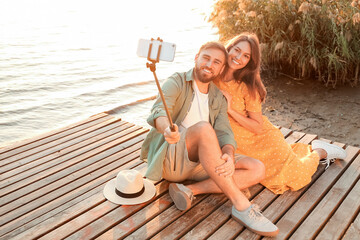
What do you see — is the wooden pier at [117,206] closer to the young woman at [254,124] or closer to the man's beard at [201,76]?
the young woman at [254,124]

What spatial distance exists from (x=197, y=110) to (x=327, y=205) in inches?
43.5

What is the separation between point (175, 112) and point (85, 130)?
4.57 ft

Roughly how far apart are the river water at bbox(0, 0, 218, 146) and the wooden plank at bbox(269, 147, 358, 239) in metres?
2.76

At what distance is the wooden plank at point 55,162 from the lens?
2.88 metres

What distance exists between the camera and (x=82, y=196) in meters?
2.70

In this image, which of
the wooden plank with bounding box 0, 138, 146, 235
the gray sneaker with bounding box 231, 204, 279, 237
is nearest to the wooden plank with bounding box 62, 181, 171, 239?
the wooden plank with bounding box 0, 138, 146, 235

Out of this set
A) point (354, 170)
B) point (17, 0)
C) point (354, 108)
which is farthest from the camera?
point (17, 0)

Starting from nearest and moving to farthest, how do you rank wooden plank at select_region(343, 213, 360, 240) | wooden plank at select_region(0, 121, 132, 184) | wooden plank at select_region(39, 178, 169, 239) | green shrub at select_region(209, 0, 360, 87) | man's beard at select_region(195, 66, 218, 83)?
1. wooden plank at select_region(39, 178, 169, 239)
2. wooden plank at select_region(343, 213, 360, 240)
3. man's beard at select_region(195, 66, 218, 83)
4. wooden plank at select_region(0, 121, 132, 184)
5. green shrub at select_region(209, 0, 360, 87)

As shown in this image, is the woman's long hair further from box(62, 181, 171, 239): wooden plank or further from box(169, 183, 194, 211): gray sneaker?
box(62, 181, 171, 239): wooden plank

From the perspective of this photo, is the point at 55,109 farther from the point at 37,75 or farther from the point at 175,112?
the point at 175,112

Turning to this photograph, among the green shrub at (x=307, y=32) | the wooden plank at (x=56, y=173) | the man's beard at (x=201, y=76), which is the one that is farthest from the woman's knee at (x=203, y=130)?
the green shrub at (x=307, y=32)

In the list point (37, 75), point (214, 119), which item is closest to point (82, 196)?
point (214, 119)

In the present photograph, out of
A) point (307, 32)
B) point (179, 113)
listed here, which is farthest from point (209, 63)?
point (307, 32)

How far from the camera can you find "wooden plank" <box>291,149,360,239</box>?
2453mm
